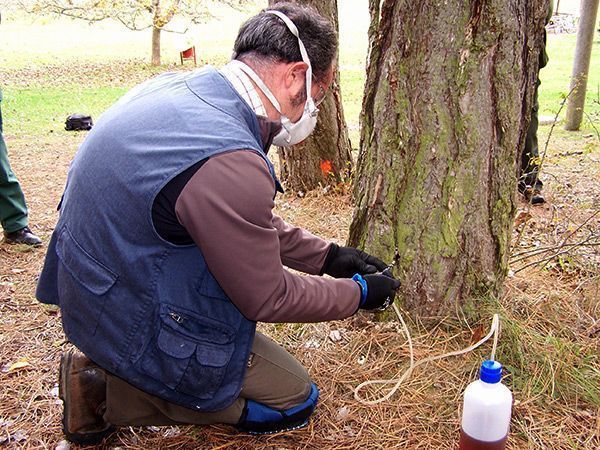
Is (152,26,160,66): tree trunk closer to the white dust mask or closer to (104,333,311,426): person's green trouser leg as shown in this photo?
the white dust mask

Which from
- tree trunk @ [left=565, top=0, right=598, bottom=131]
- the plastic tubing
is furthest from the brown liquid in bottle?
tree trunk @ [left=565, top=0, right=598, bottom=131]

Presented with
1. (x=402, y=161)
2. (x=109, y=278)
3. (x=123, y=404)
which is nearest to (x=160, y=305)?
(x=109, y=278)

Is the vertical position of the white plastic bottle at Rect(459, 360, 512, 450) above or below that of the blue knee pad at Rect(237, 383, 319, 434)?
above

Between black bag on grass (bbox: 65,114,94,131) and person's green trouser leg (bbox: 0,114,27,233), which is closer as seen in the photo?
person's green trouser leg (bbox: 0,114,27,233)

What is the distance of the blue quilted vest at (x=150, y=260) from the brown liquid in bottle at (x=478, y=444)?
2.57 feet

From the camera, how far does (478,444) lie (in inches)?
68.8

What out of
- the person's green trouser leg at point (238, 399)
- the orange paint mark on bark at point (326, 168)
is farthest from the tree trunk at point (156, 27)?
the person's green trouser leg at point (238, 399)

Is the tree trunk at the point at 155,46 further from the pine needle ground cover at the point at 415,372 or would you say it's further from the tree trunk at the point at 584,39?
the pine needle ground cover at the point at 415,372

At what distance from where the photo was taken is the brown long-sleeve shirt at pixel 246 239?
1523mm

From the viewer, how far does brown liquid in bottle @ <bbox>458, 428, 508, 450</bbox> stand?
5.67 feet

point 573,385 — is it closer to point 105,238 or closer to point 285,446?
point 285,446

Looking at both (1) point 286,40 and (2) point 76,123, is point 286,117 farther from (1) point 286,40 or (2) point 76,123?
(2) point 76,123

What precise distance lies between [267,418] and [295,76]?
130 cm

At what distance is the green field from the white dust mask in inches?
151
